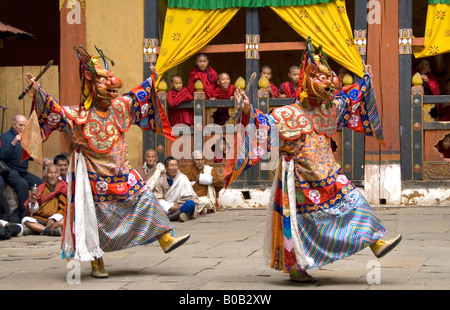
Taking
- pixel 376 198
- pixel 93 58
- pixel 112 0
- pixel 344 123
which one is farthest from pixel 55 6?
pixel 344 123

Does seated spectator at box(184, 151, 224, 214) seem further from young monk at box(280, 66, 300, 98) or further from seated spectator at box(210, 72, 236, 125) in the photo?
young monk at box(280, 66, 300, 98)

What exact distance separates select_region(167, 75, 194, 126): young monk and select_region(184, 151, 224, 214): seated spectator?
0.62m

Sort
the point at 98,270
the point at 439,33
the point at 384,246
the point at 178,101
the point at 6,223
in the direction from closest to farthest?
the point at 384,246 < the point at 98,270 < the point at 6,223 < the point at 439,33 < the point at 178,101

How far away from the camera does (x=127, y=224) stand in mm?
6543

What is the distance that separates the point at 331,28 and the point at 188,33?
1.85 meters

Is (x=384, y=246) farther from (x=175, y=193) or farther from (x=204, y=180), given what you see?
(x=204, y=180)

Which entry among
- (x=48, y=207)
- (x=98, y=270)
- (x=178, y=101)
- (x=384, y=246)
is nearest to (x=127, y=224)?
(x=98, y=270)

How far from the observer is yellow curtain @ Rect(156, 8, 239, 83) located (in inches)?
435

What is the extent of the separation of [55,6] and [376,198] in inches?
269

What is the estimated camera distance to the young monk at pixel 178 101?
36.2 feet

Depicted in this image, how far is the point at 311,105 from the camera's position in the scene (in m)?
6.19

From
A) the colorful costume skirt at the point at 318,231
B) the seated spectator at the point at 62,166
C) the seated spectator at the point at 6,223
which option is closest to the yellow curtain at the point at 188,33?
the seated spectator at the point at 62,166

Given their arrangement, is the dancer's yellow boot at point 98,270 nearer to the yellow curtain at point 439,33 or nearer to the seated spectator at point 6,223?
the seated spectator at point 6,223

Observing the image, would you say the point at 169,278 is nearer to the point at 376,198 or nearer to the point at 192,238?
the point at 192,238
